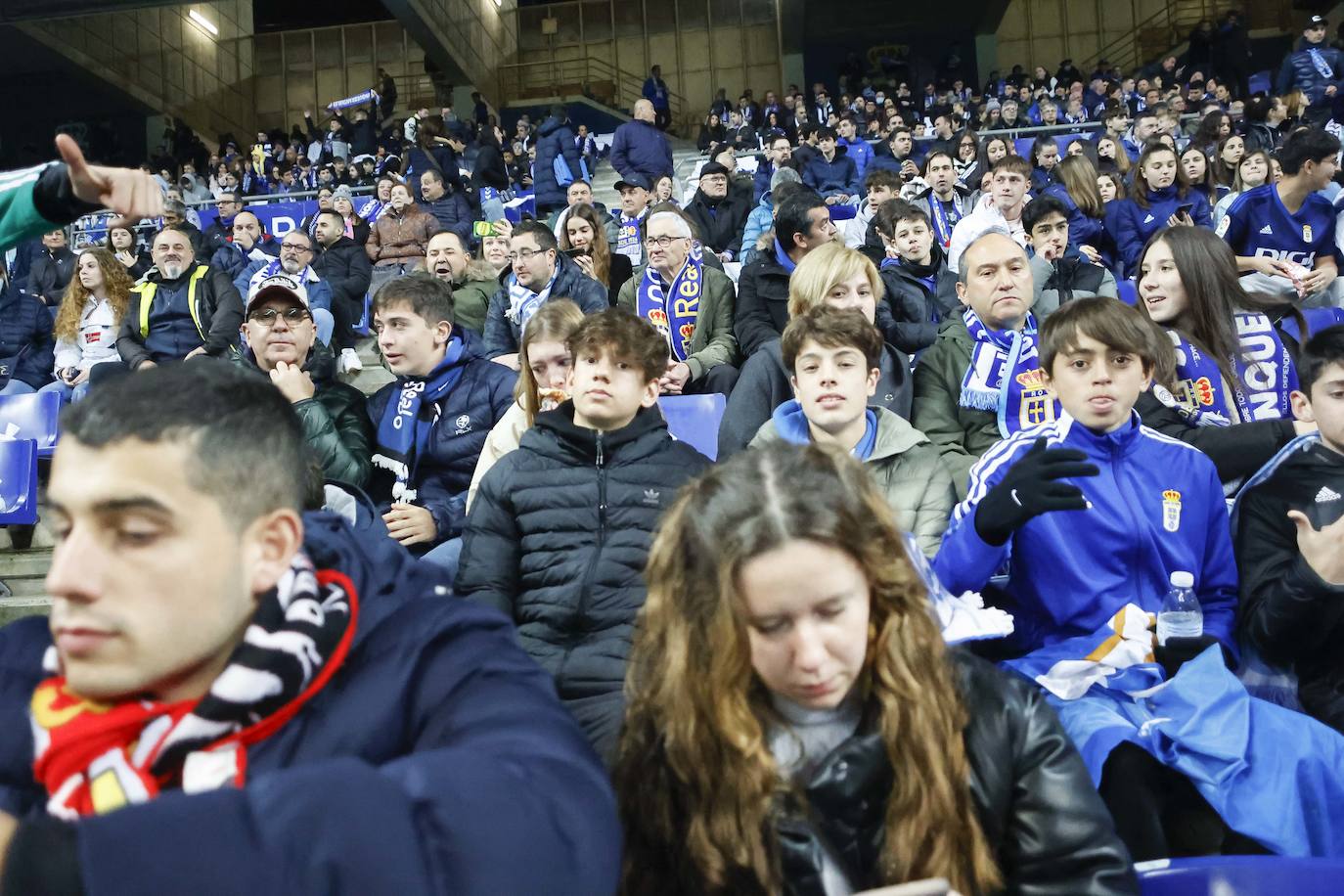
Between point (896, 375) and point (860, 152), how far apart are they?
31.6ft

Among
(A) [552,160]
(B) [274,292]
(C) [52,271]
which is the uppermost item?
(A) [552,160]

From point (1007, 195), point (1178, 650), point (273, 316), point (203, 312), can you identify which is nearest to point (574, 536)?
point (1178, 650)

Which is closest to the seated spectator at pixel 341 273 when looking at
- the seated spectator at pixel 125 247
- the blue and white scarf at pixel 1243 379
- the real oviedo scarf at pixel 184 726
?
the seated spectator at pixel 125 247

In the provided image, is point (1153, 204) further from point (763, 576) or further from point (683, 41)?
point (683, 41)

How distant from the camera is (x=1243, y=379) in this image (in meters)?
3.44

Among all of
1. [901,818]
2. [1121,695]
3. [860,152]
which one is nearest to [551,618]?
[1121,695]

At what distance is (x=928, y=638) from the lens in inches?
51.9

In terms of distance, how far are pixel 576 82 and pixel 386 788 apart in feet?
73.0

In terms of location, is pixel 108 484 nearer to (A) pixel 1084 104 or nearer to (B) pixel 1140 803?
(B) pixel 1140 803

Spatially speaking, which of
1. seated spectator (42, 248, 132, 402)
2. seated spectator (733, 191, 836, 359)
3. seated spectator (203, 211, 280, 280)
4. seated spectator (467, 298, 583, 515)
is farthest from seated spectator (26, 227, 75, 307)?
seated spectator (467, 298, 583, 515)

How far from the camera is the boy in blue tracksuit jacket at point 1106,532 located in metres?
2.31

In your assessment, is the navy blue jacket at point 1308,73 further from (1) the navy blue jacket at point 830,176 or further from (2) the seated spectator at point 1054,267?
(2) the seated spectator at point 1054,267

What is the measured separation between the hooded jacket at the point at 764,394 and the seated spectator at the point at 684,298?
0.95 meters

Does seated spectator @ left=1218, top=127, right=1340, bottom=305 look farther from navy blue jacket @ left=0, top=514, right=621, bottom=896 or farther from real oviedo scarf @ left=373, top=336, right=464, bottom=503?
navy blue jacket @ left=0, top=514, right=621, bottom=896
